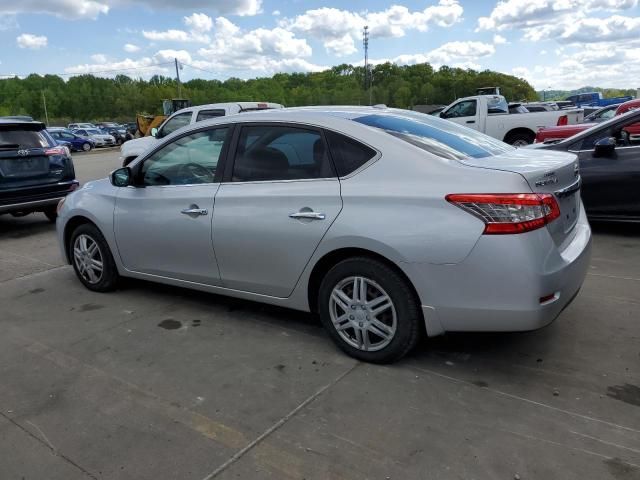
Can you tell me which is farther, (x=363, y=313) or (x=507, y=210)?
(x=363, y=313)

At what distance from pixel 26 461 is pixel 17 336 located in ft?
6.00

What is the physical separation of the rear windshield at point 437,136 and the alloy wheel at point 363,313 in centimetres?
93

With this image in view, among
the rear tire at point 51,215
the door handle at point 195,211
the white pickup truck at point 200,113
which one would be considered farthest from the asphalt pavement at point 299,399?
the white pickup truck at point 200,113

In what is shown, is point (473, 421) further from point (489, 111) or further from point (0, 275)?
point (489, 111)

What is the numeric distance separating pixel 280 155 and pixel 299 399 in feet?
5.42

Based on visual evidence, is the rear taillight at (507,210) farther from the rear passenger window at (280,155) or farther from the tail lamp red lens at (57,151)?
the tail lamp red lens at (57,151)

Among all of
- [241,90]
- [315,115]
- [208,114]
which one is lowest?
[315,115]

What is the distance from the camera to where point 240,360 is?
3.56 meters

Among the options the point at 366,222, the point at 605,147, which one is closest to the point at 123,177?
the point at 366,222

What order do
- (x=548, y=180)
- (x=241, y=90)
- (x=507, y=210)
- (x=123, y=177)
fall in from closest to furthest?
(x=507, y=210)
(x=548, y=180)
(x=123, y=177)
(x=241, y=90)

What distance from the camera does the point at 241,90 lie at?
96.9m

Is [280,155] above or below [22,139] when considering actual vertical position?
below

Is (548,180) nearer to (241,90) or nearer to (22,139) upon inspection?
(22,139)

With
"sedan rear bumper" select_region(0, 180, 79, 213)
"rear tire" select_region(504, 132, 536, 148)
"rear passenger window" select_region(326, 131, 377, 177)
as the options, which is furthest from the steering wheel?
"rear tire" select_region(504, 132, 536, 148)
